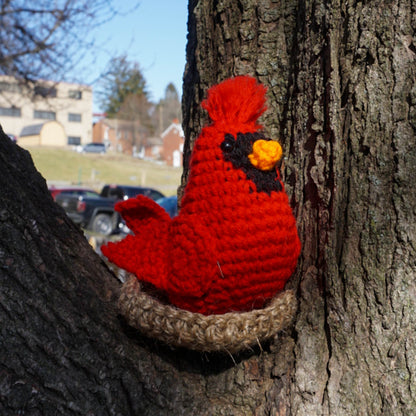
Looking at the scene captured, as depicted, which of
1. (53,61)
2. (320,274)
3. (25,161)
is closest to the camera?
(320,274)

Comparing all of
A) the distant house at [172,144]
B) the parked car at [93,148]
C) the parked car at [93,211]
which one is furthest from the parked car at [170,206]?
the distant house at [172,144]

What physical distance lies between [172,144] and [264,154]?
4924 centimetres

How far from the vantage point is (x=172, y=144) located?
4984 cm

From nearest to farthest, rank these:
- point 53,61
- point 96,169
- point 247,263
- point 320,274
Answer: point 247,263 < point 320,274 < point 53,61 < point 96,169

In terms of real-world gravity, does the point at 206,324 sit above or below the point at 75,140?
below

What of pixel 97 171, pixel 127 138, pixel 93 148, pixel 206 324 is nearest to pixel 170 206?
pixel 206 324

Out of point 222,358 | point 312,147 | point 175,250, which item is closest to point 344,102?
point 312,147

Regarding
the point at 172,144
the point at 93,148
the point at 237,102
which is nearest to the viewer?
the point at 237,102

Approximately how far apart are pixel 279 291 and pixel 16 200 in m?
0.76

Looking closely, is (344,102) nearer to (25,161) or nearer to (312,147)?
(312,147)

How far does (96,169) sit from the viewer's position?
30.2 metres

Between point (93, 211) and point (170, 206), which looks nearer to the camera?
point (170, 206)

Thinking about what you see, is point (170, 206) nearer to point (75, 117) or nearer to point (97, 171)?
point (97, 171)

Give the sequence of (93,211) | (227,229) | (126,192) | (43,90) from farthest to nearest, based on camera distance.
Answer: (126,192) < (93,211) < (43,90) < (227,229)
